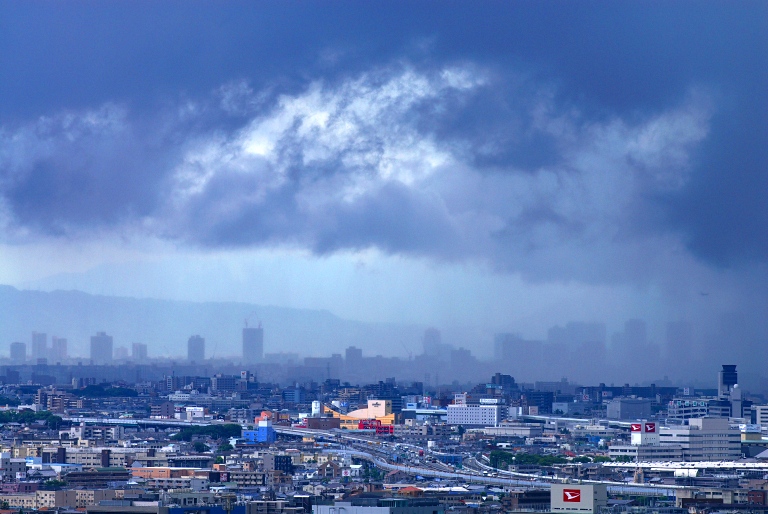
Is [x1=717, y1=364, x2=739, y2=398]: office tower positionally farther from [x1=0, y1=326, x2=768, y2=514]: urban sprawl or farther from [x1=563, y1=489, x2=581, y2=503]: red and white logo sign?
[x1=563, y1=489, x2=581, y2=503]: red and white logo sign

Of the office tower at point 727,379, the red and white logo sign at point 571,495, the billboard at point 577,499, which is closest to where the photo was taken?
the billboard at point 577,499

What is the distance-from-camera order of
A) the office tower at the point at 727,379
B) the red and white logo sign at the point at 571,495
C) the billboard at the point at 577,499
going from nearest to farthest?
the billboard at the point at 577,499
the red and white logo sign at the point at 571,495
the office tower at the point at 727,379

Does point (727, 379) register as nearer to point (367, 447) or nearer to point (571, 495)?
point (367, 447)

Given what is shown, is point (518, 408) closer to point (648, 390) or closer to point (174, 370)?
point (648, 390)

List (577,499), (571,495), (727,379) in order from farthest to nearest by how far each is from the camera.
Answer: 1. (727,379)
2. (571,495)
3. (577,499)

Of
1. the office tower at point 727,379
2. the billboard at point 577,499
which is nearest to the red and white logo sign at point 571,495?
the billboard at point 577,499

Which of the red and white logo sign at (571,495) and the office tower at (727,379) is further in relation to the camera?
the office tower at (727,379)

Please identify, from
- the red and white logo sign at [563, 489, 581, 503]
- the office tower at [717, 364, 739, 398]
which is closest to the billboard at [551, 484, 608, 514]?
the red and white logo sign at [563, 489, 581, 503]

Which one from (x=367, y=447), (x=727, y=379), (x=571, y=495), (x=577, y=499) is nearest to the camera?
(x=577, y=499)

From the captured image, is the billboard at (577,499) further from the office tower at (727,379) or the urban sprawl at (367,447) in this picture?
the office tower at (727,379)

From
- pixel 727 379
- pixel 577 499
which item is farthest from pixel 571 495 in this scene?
pixel 727 379

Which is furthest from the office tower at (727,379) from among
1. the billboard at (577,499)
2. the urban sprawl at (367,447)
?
the billboard at (577,499)

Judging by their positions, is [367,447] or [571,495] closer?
[571,495]
